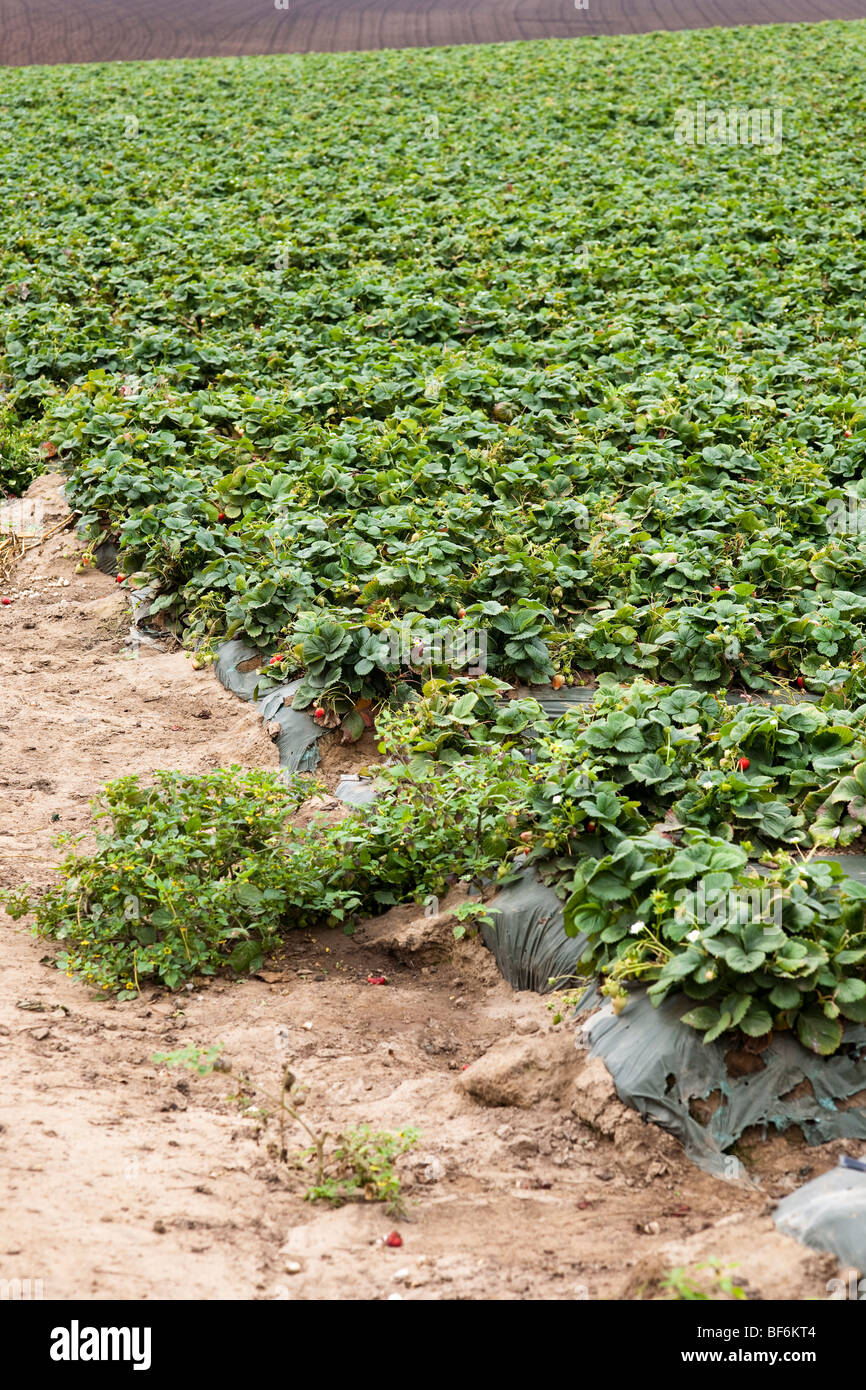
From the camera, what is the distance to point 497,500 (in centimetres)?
604

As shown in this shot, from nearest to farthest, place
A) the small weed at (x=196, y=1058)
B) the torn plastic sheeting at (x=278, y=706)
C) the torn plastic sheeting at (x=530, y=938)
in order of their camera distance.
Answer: the small weed at (x=196, y=1058) → the torn plastic sheeting at (x=530, y=938) → the torn plastic sheeting at (x=278, y=706)

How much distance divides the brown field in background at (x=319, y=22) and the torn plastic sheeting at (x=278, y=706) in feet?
67.7

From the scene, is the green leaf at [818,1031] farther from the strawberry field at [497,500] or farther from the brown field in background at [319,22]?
the brown field in background at [319,22]

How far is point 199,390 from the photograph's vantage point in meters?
7.65

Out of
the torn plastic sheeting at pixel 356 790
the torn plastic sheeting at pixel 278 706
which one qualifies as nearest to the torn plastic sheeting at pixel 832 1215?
the torn plastic sheeting at pixel 356 790

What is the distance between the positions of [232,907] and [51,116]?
1545 centimetres

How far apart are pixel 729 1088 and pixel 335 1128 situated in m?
1.02

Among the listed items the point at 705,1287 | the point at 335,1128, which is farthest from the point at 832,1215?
the point at 335,1128

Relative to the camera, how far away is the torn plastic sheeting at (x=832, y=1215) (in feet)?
7.64

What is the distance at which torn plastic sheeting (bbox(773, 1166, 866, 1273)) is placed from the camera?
2.33 m

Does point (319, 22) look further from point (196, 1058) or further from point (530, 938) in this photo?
point (196, 1058)

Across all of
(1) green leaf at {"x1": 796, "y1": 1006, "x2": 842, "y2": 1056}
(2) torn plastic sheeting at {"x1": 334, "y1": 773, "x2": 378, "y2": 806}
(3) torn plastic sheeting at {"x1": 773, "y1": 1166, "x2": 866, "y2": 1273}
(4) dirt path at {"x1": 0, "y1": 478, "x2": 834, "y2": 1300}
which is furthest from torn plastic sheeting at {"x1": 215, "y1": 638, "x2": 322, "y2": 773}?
(3) torn plastic sheeting at {"x1": 773, "y1": 1166, "x2": 866, "y2": 1273}

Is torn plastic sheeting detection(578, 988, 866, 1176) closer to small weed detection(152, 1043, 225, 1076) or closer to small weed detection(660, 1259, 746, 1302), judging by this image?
small weed detection(660, 1259, 746, 1302)

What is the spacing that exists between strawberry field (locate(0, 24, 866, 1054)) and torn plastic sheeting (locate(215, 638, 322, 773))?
13 centimetres
